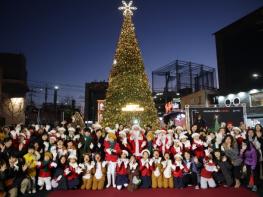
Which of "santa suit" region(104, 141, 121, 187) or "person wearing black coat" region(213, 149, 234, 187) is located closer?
"person wearing black coat" region(213, 149, 234, 187)

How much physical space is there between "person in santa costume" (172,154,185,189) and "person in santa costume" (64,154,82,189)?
3059 millimetres

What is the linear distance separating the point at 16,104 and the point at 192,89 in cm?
2597

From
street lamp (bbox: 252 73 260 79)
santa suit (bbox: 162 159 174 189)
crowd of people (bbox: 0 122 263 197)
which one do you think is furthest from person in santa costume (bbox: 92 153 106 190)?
street lamp (bbox: 252 73 260 79)

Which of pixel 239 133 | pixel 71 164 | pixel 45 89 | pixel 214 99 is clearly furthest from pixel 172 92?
pixel 71 164

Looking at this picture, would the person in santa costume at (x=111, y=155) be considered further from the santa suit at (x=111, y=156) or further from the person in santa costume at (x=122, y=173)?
the person in santa costume at (x=122, y=173)

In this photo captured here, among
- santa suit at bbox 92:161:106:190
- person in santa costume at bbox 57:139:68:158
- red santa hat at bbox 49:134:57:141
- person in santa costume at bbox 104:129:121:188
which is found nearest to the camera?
santa suit at bbox 92:161:106:190

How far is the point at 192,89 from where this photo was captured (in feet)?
129

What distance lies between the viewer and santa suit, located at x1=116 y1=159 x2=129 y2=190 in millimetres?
7809

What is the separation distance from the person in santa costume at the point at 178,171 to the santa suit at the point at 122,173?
60.9 inches

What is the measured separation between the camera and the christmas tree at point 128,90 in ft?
49.4

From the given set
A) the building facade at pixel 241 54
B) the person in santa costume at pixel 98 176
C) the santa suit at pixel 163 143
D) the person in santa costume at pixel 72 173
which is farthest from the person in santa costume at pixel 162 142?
the building facade at pixel 241 54

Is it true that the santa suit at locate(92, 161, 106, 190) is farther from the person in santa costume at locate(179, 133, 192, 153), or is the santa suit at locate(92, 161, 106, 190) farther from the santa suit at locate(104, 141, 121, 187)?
the person in santa costume at locate(179, 133, 192, 153)

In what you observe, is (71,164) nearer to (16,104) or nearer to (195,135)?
(195,135)

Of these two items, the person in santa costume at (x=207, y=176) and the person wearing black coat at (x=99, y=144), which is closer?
the person in santa costume at (x=207, y=176)
